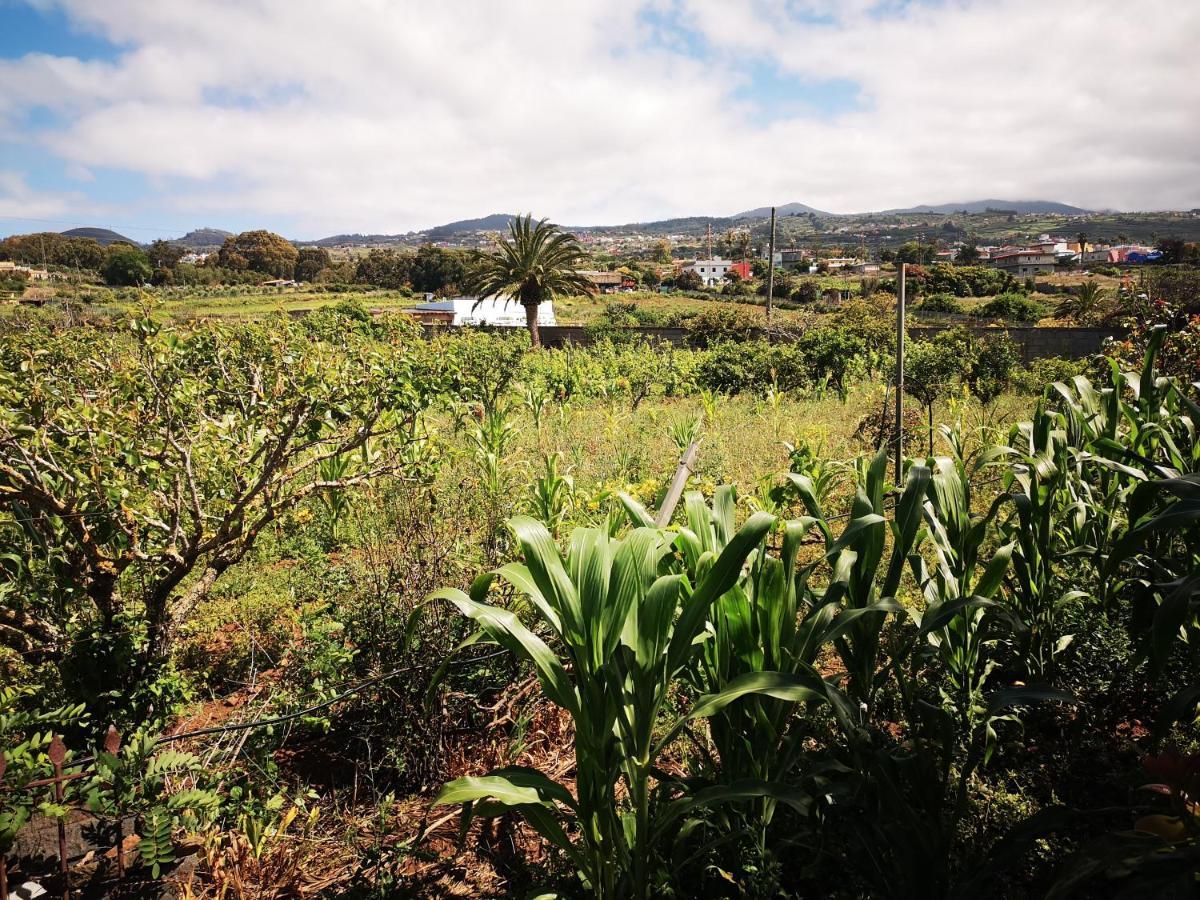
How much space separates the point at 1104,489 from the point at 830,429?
5.96 meters

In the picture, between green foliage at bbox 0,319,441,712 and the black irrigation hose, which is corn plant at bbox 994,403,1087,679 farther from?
green foliage at bbox 0,319,441,712

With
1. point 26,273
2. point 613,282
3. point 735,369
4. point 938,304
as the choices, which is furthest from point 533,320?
point 613,282

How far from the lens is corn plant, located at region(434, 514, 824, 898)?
1563 millimetres

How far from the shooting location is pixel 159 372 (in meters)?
2.86

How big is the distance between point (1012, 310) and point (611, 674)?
4246 cm

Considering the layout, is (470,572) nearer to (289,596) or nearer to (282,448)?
(282,448)

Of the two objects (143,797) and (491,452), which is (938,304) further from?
(143,797)

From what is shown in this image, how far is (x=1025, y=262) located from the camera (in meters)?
80.6

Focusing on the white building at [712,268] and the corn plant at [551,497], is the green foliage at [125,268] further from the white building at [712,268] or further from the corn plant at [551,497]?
the white building at [712,268]

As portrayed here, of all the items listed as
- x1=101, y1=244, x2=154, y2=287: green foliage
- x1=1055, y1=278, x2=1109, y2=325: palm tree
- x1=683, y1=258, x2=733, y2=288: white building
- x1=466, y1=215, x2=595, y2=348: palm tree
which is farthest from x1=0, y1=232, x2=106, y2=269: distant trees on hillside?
x1=683, y1=258, x2=733, y2=288: white building

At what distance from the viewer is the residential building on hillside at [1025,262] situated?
251 feet

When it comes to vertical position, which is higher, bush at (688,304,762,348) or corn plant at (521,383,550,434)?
bush at (688,304,762,348)

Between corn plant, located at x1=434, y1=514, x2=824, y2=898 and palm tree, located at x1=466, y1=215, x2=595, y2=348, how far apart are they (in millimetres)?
19799

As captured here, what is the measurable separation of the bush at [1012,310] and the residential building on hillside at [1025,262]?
46.1 meters
